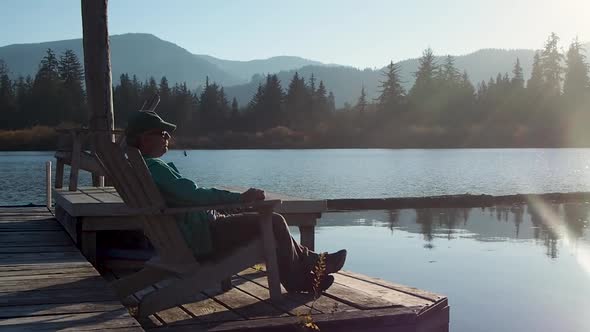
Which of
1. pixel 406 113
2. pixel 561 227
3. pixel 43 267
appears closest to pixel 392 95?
pixel 406 113

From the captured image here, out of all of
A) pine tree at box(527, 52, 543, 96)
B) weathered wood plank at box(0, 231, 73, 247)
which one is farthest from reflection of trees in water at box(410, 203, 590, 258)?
pine tree at box(527, 52, 543, 96)

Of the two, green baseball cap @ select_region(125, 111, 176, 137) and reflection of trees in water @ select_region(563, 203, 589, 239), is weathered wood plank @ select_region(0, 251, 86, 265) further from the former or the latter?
reflection of trees in water @ select_region(563, 203, 589, 239)

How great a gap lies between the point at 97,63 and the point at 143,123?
446 cm

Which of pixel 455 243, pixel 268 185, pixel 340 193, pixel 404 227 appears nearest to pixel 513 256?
pixel 455 243

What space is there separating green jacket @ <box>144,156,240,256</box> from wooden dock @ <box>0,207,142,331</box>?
0.56 meters

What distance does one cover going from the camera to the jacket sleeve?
3.94 metres

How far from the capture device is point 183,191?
3939 millimetres

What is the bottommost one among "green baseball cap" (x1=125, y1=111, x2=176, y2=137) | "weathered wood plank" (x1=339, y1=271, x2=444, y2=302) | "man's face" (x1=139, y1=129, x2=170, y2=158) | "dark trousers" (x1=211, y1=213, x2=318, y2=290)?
"weathered wood plank" (x1=339, y1=271, x2=444, y2=302)

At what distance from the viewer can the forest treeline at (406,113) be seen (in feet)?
233

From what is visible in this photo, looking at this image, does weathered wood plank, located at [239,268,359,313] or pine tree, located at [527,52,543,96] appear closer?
weathered wood plank, located at [239,268,359,313]

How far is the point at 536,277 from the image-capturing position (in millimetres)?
8836

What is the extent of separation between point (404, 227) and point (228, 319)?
1062 cm

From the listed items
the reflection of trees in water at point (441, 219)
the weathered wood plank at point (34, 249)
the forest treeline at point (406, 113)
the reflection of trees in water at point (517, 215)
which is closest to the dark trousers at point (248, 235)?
the weathered wood plank at point (34, 249)

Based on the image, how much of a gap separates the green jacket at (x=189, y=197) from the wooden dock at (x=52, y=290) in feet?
1.84
